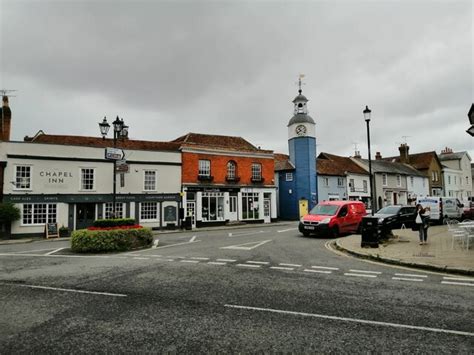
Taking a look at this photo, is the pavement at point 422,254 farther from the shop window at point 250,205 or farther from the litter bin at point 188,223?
the shop window at point 250,205

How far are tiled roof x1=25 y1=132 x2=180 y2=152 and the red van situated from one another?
14.7 metres

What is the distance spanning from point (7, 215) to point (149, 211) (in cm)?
948

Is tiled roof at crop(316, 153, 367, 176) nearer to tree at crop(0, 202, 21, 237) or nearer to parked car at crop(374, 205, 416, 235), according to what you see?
parked car at crop(374, 205, 416, 235)

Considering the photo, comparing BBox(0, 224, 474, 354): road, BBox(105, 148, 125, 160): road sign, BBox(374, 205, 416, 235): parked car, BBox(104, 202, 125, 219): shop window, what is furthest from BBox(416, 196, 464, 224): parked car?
BBox(104, 202, 125, 219): shop window

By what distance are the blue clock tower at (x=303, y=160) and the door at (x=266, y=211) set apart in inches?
174

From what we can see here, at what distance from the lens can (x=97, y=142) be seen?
2650cm

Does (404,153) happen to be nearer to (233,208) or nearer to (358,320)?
(233,208)

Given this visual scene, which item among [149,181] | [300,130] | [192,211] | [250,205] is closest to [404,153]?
[300,130]

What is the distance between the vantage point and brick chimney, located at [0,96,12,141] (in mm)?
24047

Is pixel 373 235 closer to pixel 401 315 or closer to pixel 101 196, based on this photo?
pixel 401 315

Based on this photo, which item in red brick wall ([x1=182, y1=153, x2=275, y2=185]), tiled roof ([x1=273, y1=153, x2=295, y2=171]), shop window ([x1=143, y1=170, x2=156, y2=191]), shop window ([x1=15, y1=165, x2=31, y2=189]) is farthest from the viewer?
tiled roof ([x1=273, y1=153, x2=295, y2=171])

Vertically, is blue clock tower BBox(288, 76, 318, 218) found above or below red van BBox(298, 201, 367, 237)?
above

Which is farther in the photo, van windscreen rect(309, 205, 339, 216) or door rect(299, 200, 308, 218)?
door rect(299, 200, 308, 218)

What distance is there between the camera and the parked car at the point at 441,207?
23766 millimetres
